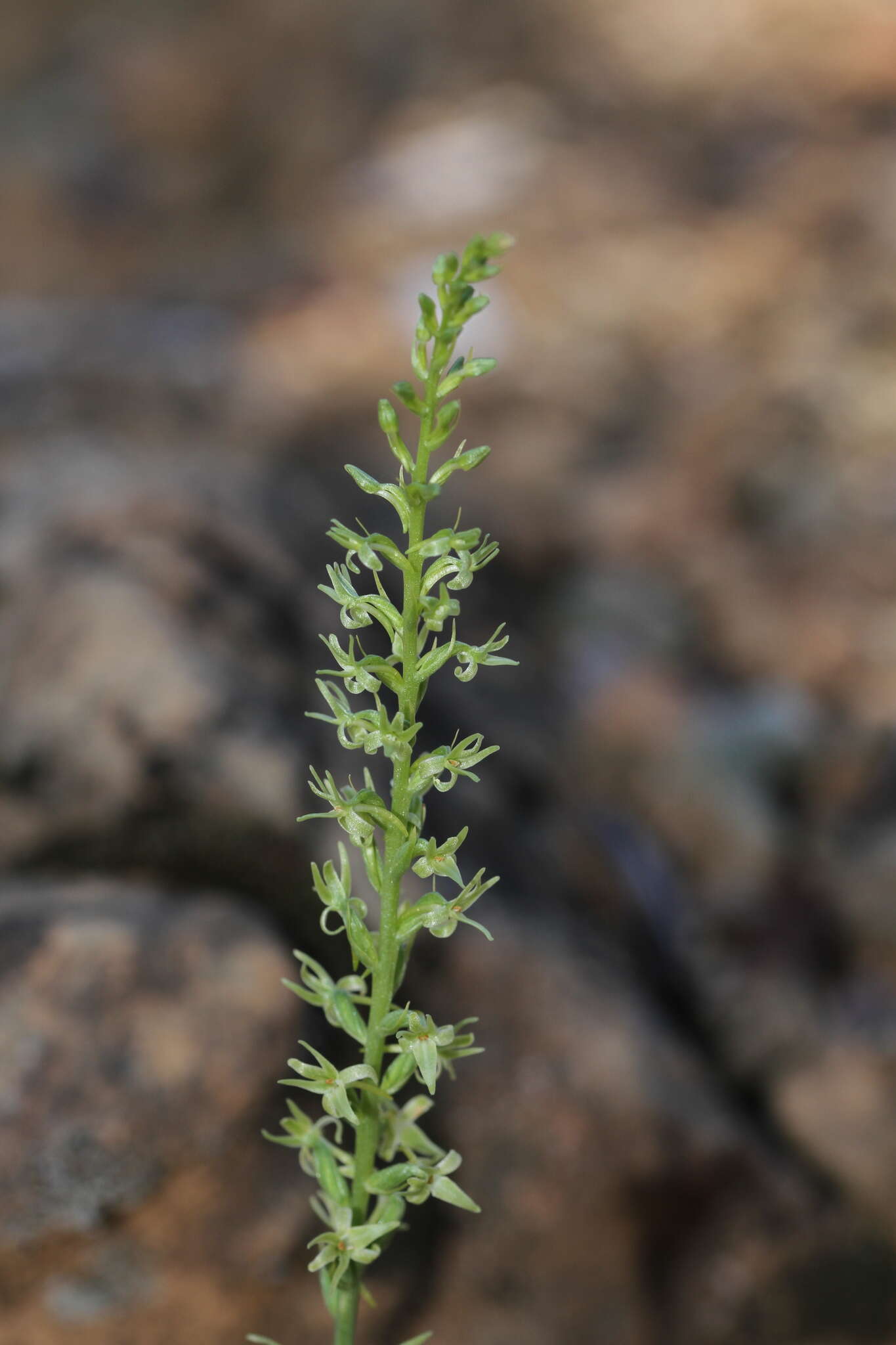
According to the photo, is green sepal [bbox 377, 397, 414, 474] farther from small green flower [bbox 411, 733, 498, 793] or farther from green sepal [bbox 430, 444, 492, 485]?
small green flower [bbox 411, 733, 498, 793]

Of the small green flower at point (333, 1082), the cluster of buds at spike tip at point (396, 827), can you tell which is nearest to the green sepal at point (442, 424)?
the cluster of buds at spike tip at point (396, 827)

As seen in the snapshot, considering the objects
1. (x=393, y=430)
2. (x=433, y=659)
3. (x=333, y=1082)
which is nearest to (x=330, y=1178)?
(x=333, y=1082)

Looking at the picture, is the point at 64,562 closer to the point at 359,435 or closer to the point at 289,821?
the point at 289,821

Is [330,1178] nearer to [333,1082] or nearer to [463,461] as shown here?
[333,1082]

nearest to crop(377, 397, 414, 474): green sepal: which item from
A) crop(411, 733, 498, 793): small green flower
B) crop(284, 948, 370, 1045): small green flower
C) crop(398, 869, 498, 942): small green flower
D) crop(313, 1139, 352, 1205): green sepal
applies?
crop(411, 733, 498, 793): small green flower

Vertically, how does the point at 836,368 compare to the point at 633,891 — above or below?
above

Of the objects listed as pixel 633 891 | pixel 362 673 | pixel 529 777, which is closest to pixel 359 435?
pixel 529 777

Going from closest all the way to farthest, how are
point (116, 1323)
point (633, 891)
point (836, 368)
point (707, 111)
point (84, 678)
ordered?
point (116, 1323) < point (84, 678) < point (633, 891) < point (836, 368) < point (707, 111)
